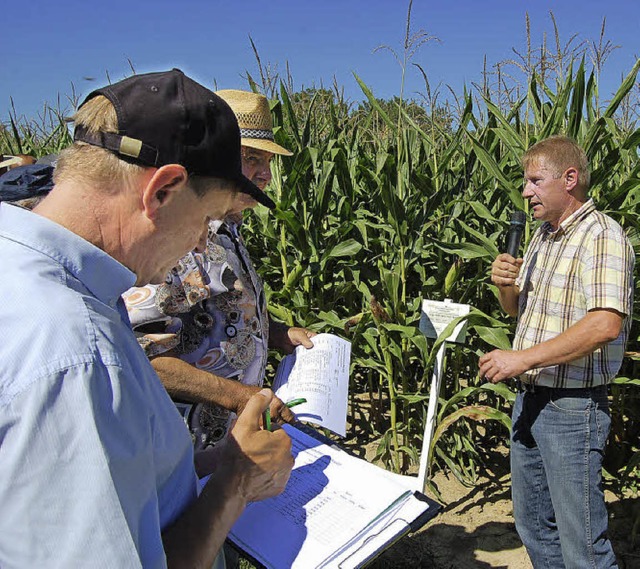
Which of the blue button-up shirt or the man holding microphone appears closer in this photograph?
the blue button-up shirt

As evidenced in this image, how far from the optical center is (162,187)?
0.89 metres

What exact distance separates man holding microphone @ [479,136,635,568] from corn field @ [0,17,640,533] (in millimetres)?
424

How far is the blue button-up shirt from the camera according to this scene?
0.65 meters

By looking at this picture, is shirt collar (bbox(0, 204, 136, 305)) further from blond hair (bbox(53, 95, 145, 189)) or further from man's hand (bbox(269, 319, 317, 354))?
man's hand (bbox(269, 319, 317, 354))

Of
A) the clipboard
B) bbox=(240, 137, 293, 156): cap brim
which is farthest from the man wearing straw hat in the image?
bbox=(240, 137, 293, 156): cap brim

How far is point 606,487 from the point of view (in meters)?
3.14

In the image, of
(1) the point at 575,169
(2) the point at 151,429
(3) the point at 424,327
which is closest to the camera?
(2) the point at 151,429

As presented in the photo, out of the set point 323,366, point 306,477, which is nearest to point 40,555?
point 306,477

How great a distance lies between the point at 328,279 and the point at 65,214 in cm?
302

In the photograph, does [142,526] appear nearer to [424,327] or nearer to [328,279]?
[424,327]

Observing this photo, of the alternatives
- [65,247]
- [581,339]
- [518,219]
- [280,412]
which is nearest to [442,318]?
[518,219]

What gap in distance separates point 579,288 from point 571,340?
0.77 ft

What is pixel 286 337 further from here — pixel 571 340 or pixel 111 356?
pixel 111 356

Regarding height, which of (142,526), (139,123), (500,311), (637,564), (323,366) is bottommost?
(637,564)
